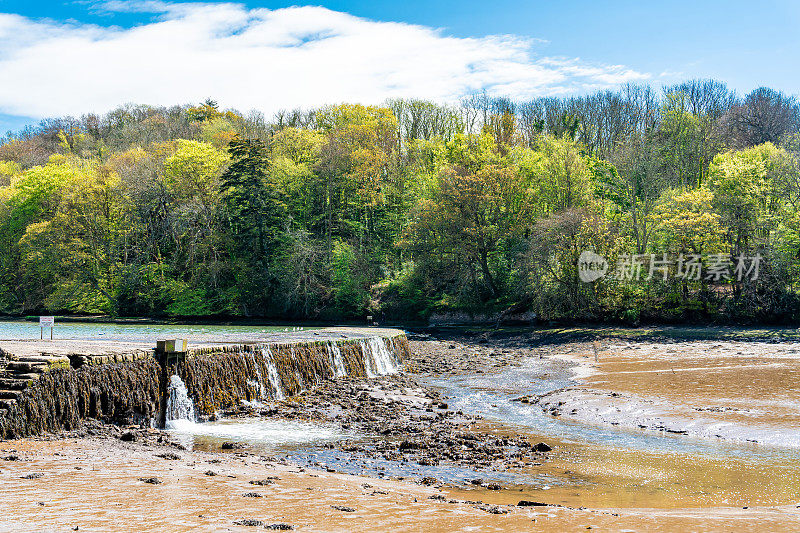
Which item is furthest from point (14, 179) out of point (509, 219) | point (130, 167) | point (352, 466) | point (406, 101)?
point (352, 466)

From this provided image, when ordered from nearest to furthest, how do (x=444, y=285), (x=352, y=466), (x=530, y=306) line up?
(x=352, y=466)
(x=530, y=306)
(x=444, y=285)

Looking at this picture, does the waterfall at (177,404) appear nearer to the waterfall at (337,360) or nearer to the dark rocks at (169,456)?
the dark rocks at (169,456)

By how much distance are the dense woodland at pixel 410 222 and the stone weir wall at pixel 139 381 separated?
72.5 ft

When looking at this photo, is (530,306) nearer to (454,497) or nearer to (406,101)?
(406,101)

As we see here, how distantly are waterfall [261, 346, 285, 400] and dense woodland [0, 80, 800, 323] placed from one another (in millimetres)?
22845

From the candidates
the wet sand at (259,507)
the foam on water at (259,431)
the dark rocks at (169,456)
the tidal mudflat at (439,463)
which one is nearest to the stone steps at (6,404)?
the tidal mudflat at (439,463)

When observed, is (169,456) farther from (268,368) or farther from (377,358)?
(377,358)

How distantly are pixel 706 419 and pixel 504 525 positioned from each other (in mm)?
9937

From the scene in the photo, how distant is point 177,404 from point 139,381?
1147 millimetres

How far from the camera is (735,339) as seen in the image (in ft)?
104

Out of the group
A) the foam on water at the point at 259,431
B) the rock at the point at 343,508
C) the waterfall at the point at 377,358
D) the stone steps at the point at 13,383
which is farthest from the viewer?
the waterfall at the point at 377,358

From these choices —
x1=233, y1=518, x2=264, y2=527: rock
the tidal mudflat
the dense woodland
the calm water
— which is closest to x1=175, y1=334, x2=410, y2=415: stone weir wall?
the tidal mudflat

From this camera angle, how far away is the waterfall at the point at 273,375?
18.6 meters

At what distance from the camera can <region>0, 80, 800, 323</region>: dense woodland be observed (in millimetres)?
37906
